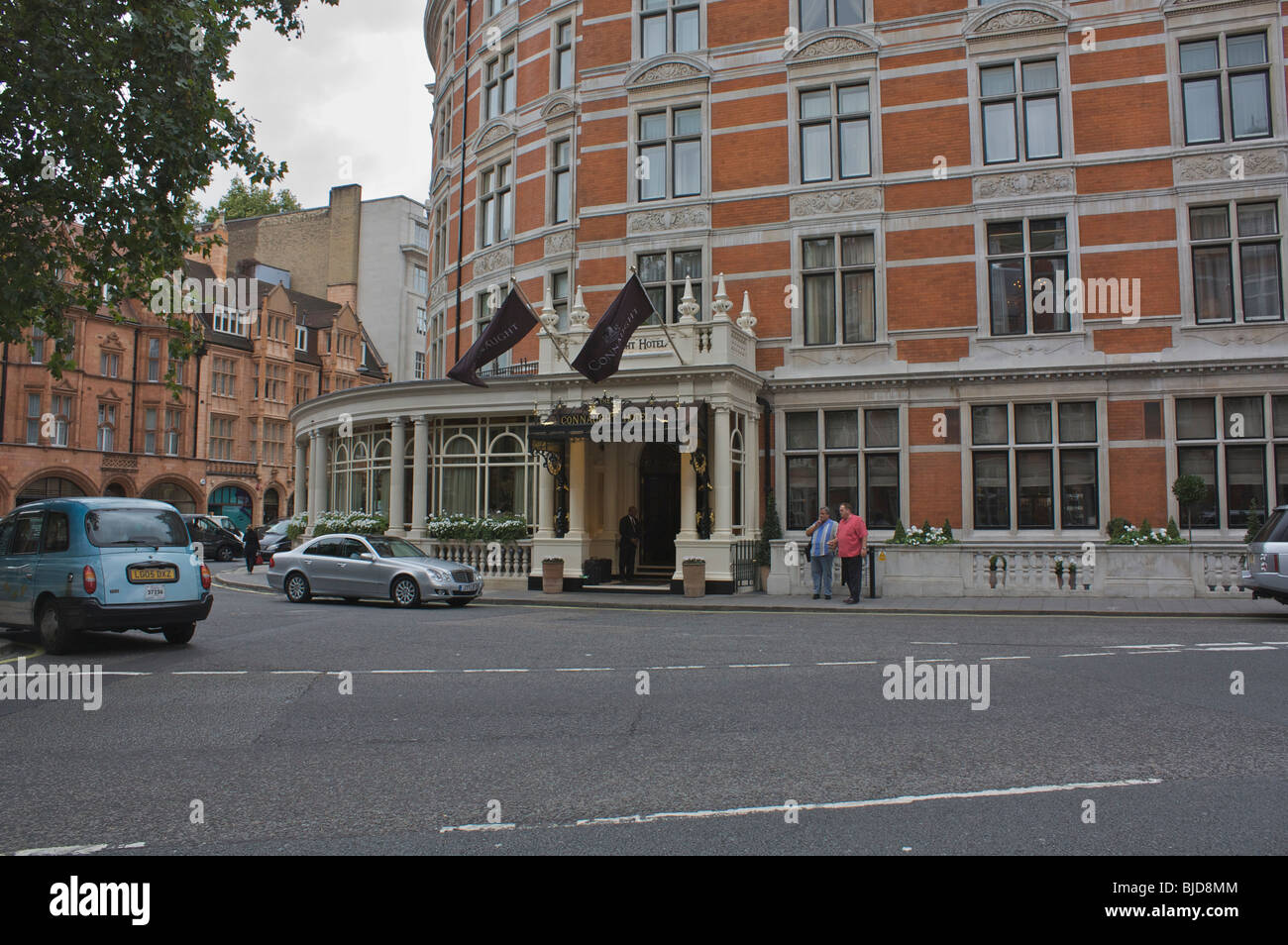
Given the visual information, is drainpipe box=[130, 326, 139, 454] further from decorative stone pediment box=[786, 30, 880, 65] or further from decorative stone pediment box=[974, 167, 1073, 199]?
decorative stone pediment box=[974, 167, 1073, 199]

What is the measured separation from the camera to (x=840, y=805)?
5332mm

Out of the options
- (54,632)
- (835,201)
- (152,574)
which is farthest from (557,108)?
(54,632)

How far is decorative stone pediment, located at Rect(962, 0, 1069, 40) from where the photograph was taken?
21625mm

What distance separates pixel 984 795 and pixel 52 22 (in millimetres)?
13881

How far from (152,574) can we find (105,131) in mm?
6007

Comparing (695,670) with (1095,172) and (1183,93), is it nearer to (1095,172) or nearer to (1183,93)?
(1095,172)

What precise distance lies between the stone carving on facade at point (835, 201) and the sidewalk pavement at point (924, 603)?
9456mm

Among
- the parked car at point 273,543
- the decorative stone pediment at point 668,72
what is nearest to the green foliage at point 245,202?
the parked car at point 273,543

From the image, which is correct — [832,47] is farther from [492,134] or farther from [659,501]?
[659,501]

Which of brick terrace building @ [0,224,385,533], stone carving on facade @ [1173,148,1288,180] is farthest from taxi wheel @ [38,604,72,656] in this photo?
brick terrace building @ [0,224,385,533]

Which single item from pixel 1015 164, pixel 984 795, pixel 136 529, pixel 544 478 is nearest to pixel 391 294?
A: pixel 544 478

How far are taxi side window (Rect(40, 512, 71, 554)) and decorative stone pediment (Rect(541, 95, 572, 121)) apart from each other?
17777mm

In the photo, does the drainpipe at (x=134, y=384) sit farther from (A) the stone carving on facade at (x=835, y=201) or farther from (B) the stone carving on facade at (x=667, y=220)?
(A) the stone carving on facade at (x=835, y=201)
